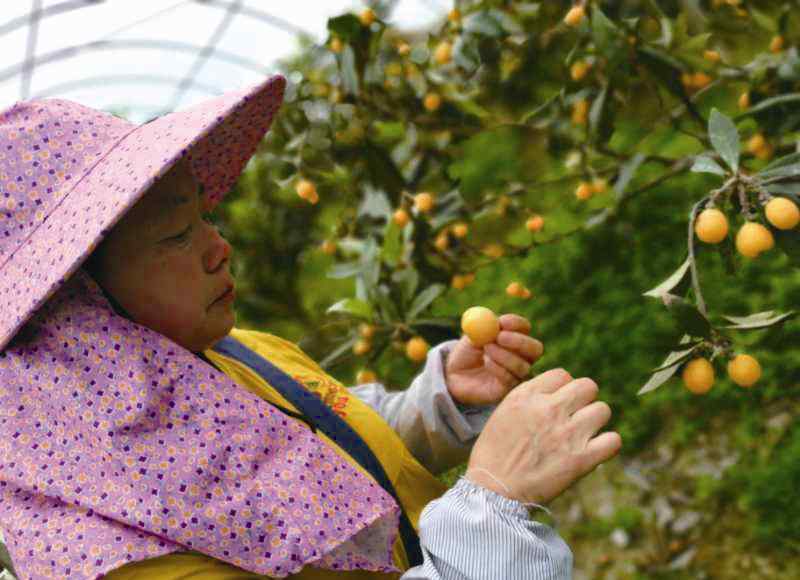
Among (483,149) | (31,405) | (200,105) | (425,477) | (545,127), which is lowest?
(483,149)

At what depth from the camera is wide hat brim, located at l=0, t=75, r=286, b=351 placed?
2.78 feet

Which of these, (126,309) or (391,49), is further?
(391,49)

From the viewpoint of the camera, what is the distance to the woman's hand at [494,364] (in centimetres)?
111

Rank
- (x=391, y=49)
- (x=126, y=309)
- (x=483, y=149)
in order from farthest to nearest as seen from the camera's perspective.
Result: (x=483, y=149), (x=391, y=49), (x=126, y=309)

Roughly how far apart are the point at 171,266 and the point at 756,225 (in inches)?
28.7

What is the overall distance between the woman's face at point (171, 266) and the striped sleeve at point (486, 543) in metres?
0.38

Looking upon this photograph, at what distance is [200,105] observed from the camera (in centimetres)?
104

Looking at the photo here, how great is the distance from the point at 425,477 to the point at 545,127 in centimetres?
117

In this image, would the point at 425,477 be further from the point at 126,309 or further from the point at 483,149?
the point at 483,149

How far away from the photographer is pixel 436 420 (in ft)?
3.98

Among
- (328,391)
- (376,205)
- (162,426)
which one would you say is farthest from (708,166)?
(376,205)

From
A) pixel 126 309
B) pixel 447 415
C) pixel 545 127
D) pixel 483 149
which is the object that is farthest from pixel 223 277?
pixel 483 149

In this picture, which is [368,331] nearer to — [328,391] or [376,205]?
[328,391]

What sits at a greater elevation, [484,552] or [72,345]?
[72,345]
